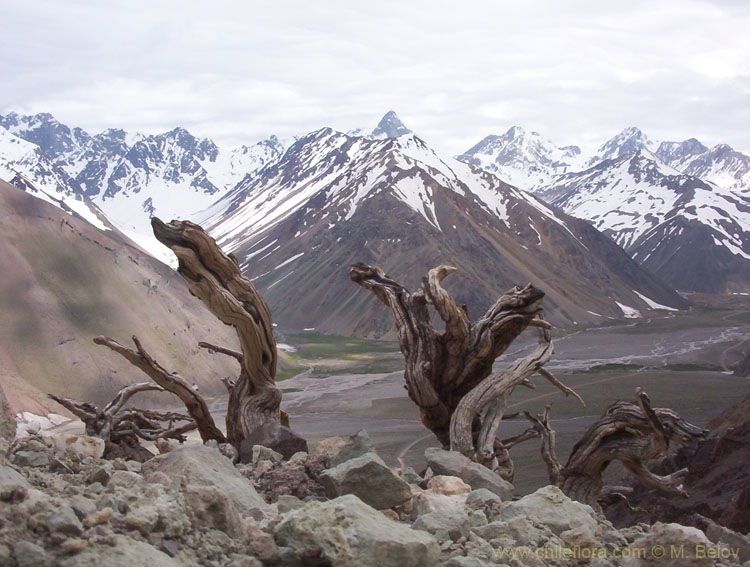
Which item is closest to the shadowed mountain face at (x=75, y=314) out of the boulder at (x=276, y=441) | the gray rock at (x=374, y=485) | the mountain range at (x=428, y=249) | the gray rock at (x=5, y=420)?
the boulder at (x=276, y=441)

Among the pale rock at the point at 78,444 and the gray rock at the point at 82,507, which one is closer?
the gray rock at the point at 82,507

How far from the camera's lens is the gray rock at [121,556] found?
3121mm

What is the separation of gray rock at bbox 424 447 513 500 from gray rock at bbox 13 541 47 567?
174 inches

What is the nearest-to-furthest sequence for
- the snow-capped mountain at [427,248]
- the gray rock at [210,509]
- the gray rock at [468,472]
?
the gray rock at [210,509] → the gray rock at [468,472] → the snow-capped mountain at [427,248]

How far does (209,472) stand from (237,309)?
3.87m

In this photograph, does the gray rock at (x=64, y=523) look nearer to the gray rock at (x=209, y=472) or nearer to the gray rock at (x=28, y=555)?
the gray rock at (x=28, y=555)

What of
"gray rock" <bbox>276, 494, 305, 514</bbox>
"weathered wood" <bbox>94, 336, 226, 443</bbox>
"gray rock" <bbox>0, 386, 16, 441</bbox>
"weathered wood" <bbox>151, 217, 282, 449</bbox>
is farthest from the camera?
"weathered wood" <bbox>94, 336, 226, 443</bbox>

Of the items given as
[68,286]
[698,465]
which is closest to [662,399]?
[698,465]

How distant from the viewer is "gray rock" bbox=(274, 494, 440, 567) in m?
3.79

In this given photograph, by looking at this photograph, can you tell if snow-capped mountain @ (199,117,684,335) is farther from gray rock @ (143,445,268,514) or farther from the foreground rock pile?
gray rock @ (143,445,268,514)

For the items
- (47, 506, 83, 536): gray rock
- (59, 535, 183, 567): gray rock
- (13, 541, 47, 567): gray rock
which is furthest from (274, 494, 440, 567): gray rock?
(13, 541, 47, 567): gray rock

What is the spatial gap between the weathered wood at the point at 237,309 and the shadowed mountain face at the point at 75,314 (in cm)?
2871

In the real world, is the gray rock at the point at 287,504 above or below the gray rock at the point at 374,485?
above

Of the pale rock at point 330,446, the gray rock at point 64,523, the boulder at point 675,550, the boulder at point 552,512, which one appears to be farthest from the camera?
the pale rock at point 330,446
